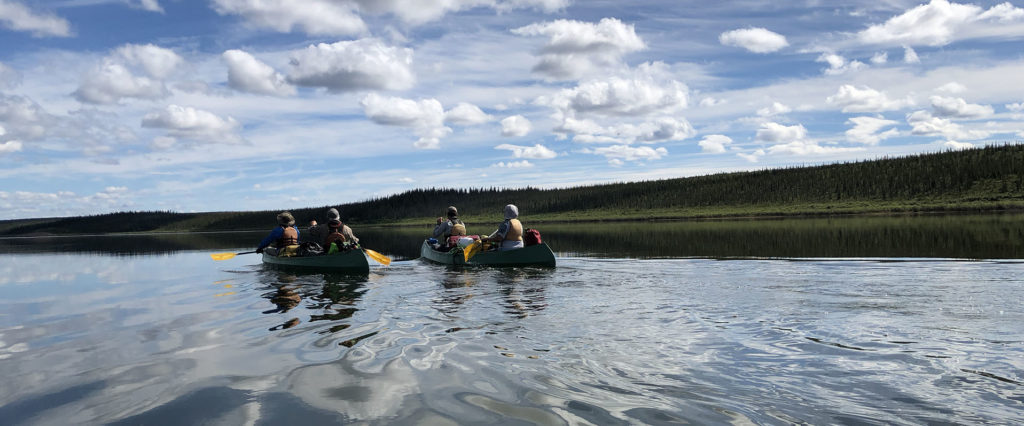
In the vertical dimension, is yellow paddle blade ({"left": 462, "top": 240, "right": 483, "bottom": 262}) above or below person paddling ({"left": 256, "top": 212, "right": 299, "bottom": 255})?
below

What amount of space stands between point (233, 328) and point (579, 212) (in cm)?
14138

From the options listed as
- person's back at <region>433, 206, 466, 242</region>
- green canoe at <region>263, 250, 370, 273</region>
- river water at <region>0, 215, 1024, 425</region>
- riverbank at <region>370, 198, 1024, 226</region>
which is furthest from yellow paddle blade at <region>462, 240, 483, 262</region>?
riverbank at <region>370, 198, 1024, 226</region>

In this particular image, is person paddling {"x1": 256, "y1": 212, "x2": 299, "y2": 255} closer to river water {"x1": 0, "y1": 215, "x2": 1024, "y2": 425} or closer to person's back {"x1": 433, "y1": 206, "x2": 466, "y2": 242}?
person's back {"x1": 433, "y1": 206, "x2": 466, "y2": 242}

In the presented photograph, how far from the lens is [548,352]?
8922 mm

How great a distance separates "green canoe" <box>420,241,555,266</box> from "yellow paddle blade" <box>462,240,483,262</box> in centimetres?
19

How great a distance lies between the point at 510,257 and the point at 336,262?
6.44m

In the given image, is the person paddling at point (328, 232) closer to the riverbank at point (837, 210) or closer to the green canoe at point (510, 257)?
the green canoe at point (510, 257)

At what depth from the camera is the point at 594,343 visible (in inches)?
372

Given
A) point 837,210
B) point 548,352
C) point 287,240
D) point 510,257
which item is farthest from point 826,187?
point 548,352

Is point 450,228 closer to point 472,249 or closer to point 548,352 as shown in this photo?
point 472,249

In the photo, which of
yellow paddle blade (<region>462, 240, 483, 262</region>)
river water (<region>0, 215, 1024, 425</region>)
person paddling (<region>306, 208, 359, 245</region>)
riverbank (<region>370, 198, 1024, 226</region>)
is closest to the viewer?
river water (<region>0, 215, 1024, 425</region>)

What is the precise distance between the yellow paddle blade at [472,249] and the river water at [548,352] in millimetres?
6012

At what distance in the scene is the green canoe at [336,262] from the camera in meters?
22.6

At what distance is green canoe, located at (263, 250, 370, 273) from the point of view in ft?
74.1
